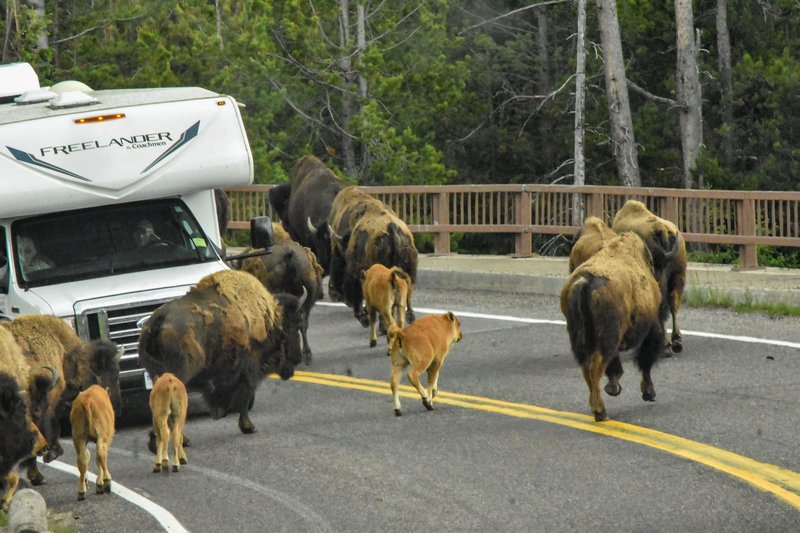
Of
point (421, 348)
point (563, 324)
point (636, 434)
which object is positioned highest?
point (421, 348)

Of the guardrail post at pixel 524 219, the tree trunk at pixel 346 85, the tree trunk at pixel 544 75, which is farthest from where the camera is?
the tree trunk at pixel 544 75

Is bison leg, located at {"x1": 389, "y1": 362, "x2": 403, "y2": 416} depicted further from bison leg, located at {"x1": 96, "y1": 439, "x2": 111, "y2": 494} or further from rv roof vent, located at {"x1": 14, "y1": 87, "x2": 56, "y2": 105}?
rv roof vent, located at {"x1": 14, "y1": 87, "x2": 56, "y2": 105}

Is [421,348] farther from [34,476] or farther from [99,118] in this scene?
[99,118]

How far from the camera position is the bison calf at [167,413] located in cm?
1030

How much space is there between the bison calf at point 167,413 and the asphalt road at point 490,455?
16 cm

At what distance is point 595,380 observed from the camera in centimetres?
1179

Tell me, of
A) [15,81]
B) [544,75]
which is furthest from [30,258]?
[544,75]

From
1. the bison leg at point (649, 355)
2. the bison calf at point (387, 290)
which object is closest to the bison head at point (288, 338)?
the bison calf at point (387, 290)

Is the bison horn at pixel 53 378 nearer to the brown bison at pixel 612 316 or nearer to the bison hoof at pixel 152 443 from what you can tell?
the bison hoof at pixel 152 443

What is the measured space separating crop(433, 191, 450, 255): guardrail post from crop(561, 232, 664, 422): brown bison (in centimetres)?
1023

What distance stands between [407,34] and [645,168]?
710cm

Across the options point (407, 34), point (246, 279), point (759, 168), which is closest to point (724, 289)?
point (246, 279)

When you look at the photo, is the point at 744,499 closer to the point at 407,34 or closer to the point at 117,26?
the point at 407,34

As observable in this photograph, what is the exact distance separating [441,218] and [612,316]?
36.9 feet
